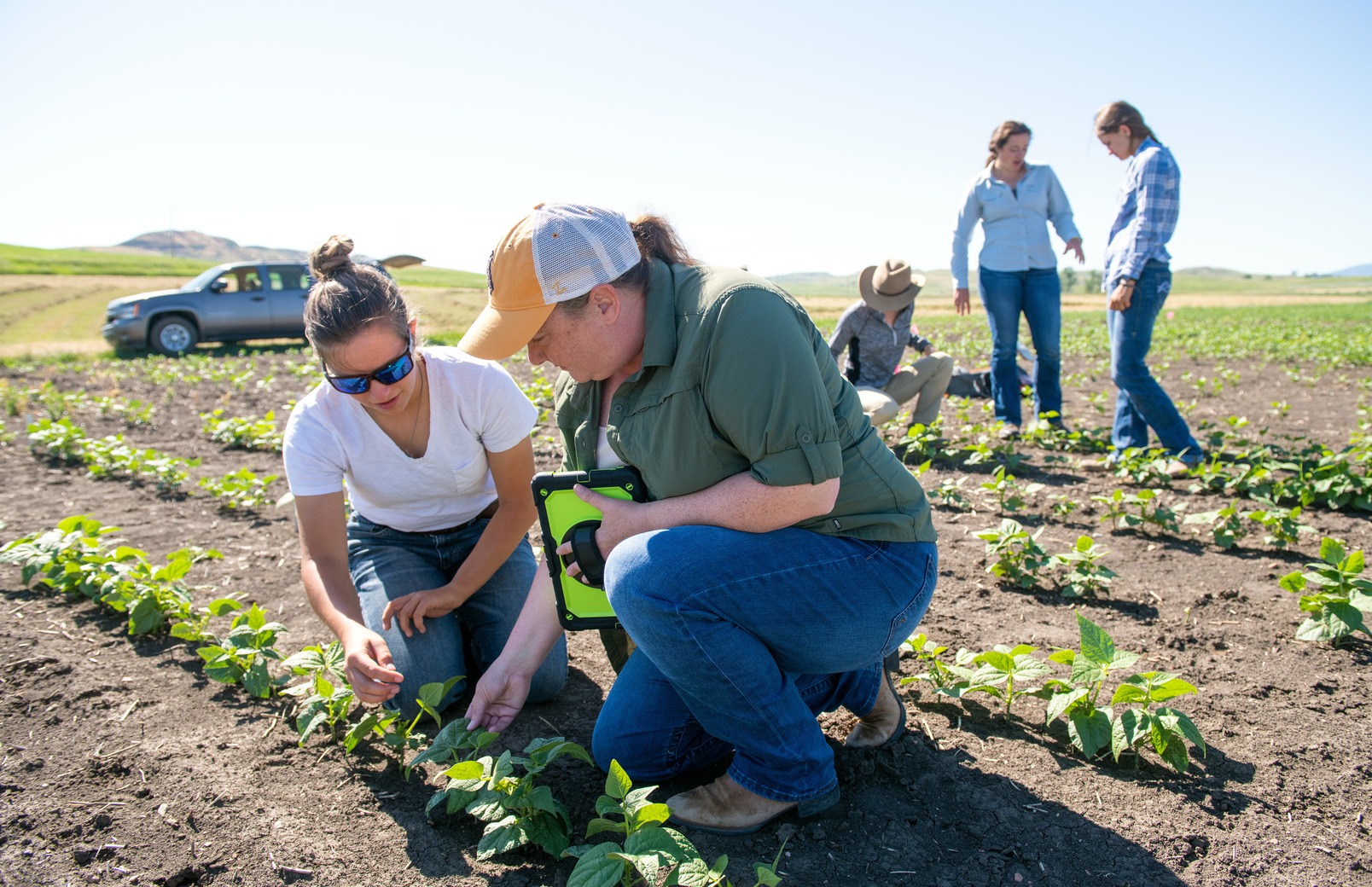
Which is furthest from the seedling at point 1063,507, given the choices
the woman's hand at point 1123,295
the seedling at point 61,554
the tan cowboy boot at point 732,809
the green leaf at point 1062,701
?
the seedling at point 61,554

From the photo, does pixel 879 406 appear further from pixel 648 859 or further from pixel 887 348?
pixel 648 859

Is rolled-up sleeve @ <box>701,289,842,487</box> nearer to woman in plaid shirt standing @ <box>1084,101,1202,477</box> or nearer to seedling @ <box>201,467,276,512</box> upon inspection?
woman in plaid shirt standing @ <box>1084,101,1202,477</box>

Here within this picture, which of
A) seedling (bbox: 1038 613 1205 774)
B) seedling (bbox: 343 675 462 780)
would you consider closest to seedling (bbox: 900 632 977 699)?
seedling (bbox: 1038 613 1205 774)

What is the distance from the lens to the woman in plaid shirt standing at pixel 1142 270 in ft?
Answer: 13.9

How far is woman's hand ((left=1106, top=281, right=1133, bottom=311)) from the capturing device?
429 cm

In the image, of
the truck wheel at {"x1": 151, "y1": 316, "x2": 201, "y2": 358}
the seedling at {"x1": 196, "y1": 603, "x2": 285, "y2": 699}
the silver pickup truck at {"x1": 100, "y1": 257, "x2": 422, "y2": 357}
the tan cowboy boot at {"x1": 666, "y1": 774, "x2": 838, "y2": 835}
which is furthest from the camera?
the truck wheel at {"x1": 151, "y1": 316, "x2": 201, "y2": 358}

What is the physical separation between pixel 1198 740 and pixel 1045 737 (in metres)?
0.40

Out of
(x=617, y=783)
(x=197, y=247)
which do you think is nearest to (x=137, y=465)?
(x=617, y=783)

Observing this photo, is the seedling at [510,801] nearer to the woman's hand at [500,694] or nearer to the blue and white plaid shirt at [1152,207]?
the woman's hand at [500,694]

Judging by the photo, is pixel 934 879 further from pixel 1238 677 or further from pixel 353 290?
pixel 353 290

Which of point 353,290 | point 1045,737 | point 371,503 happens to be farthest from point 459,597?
point 1045,737

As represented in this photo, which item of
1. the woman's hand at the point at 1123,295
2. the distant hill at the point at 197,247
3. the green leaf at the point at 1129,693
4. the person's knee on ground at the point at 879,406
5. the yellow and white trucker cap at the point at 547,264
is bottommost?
the green leaf at the point at 1129,693

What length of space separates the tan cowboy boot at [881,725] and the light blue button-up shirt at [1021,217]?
3.85m

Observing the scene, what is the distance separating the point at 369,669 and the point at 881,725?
1266 millimetres
